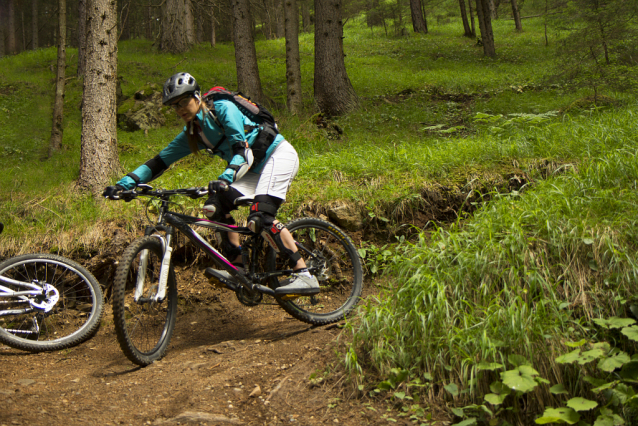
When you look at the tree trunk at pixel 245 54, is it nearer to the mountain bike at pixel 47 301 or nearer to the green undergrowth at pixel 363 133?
the green undergrowth at pixel 363 133

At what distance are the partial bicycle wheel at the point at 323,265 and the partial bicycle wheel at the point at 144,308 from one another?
3.17 feet

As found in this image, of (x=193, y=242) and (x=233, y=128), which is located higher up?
(x=233, y=128)

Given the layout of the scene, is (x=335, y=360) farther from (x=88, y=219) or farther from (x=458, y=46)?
(x=458, y=46)

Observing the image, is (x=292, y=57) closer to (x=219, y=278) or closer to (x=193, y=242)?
(x=193, y=242)

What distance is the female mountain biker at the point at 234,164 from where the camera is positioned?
3.39 m

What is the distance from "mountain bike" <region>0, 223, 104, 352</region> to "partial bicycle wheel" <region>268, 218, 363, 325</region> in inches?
74.3

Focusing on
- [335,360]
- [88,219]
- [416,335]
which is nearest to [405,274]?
[416,335]

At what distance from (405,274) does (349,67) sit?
49.8 feet

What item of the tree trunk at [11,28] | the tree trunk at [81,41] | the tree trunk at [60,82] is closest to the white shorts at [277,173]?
the tree trunk at [60,82]

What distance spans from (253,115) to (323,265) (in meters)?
1.56

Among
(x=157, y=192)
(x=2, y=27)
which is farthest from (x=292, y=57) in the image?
(x=2, y=27)

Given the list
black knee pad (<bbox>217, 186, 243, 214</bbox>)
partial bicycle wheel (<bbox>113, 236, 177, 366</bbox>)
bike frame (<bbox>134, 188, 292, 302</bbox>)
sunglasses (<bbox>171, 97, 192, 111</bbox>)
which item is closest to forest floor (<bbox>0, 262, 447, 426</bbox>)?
partial bicycle wheel (<bbox>113, 236, 177, 366</bbox>)

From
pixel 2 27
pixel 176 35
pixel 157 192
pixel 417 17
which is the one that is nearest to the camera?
pixel 157 192

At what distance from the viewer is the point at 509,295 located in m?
3.09
